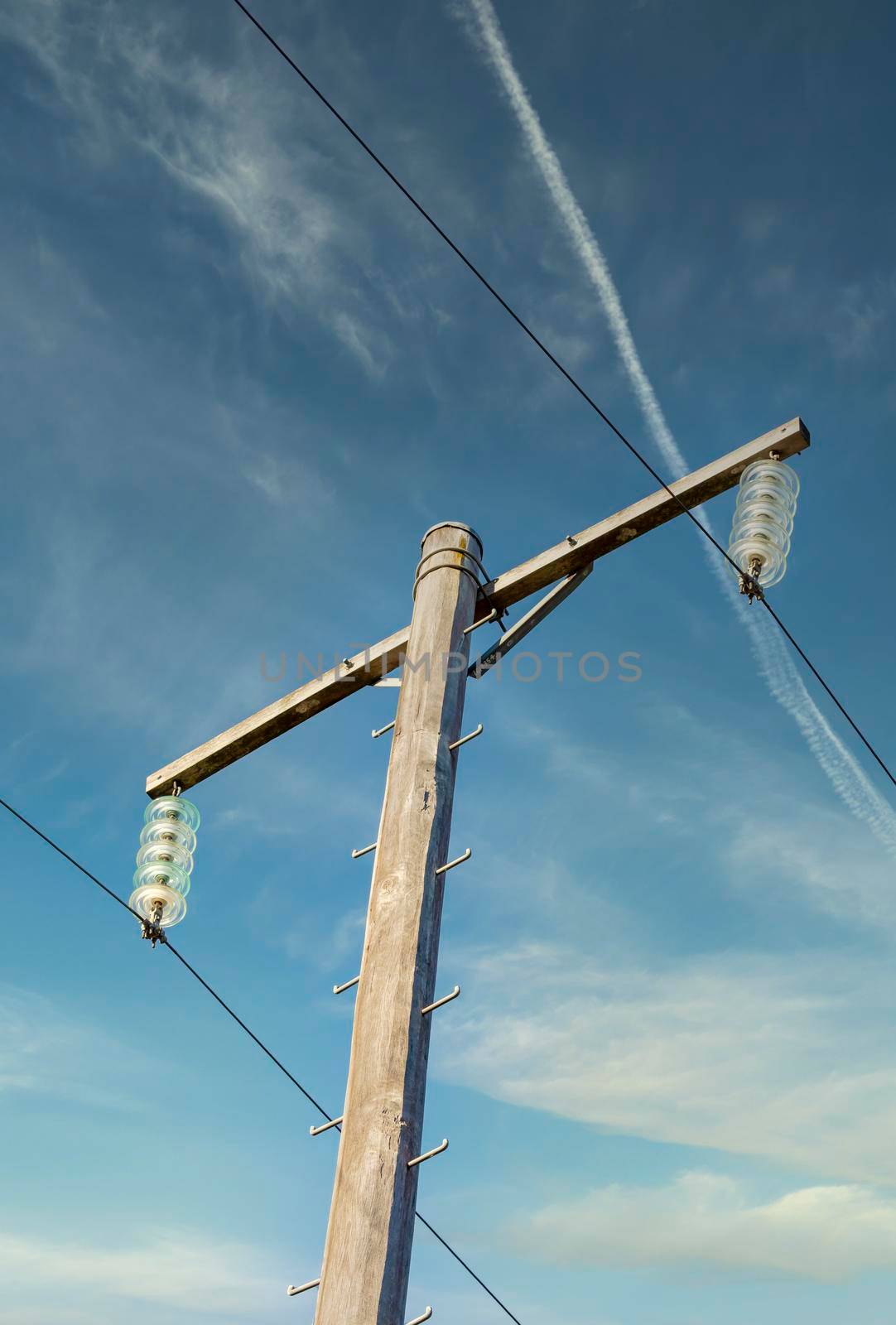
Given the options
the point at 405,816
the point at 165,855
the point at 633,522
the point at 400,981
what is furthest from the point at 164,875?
the point at 633,522

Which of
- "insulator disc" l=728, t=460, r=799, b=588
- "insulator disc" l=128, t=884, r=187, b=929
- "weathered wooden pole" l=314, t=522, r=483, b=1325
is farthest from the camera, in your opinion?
"insulator disc" l=128, t=884, r=187, b=929

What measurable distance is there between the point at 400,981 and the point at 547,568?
7.87 feet

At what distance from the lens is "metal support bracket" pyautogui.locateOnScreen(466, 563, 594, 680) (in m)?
5.64

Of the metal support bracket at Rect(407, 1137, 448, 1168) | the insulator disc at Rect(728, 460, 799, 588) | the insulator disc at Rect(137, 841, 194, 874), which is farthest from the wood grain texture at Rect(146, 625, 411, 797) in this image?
the metal support bracket at Rect(407, 1137, 448, 1168)

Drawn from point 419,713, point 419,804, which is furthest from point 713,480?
point 419,804

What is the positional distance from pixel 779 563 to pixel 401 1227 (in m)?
3.44

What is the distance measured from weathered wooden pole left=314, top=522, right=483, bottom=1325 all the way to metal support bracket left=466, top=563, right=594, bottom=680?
18cm

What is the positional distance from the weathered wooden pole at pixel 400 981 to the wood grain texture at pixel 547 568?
30 centimetres

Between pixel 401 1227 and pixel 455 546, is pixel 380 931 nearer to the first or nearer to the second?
pixel 401 1227

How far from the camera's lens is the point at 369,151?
5.99m

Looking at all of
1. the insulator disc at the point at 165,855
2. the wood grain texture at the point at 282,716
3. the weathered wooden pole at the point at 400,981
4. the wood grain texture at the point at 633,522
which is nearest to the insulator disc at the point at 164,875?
the insulator disc at the point at 165,855

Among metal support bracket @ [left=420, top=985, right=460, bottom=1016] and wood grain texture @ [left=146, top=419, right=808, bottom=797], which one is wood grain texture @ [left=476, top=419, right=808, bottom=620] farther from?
metal support bracket @ [left=420, top=985, right=460, bottom=1016]

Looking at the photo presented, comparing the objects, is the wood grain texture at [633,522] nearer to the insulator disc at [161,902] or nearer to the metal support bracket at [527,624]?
the metal support bracket at [527,624]

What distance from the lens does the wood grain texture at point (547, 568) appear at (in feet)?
18.6
